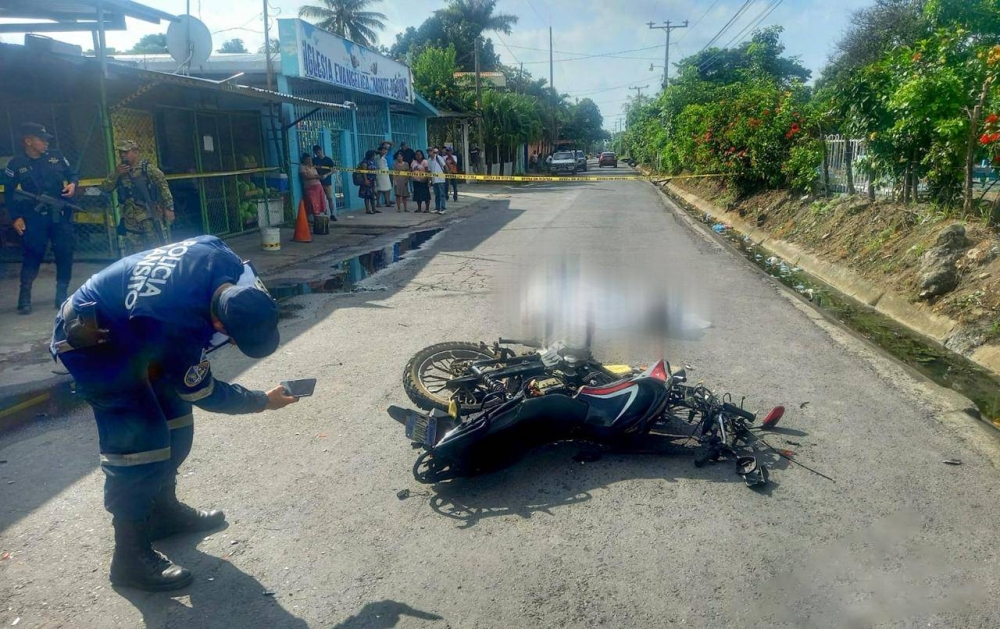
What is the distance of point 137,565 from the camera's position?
309 centimetres

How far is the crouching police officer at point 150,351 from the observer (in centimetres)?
285

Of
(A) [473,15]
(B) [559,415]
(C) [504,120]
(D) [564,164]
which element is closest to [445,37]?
(A) [473,15]

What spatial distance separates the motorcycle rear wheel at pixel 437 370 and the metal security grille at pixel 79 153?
783 cm

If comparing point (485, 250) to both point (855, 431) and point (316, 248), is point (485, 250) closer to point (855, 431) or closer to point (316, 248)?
point (316, 248)

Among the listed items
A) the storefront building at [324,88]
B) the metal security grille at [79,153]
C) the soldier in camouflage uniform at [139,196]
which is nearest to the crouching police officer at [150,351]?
the soldier in camouflage uniform at [139,196]

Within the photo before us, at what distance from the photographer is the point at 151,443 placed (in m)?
3.08

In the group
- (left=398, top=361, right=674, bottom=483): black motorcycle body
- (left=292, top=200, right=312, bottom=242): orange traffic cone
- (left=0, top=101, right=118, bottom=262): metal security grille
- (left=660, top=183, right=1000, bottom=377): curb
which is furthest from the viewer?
(left=292, top=200, right=312, bottom=242): orange traffic cone

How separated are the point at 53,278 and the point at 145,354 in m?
8.65

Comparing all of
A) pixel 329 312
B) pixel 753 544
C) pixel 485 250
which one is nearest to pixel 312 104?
pixel 485 250

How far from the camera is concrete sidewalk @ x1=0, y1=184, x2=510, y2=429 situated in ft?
19.0

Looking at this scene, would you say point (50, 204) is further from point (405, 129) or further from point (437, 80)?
point (437, 80)

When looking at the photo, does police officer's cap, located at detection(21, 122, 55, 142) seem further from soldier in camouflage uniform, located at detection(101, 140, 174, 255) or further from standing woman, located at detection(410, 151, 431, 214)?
standing woman, located at detection(410, 151, 431, 214)

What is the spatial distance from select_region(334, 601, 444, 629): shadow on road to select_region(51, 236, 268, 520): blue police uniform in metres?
0.95

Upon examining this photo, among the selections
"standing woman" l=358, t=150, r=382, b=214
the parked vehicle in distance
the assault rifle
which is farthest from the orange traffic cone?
the parked vehicle in distance
